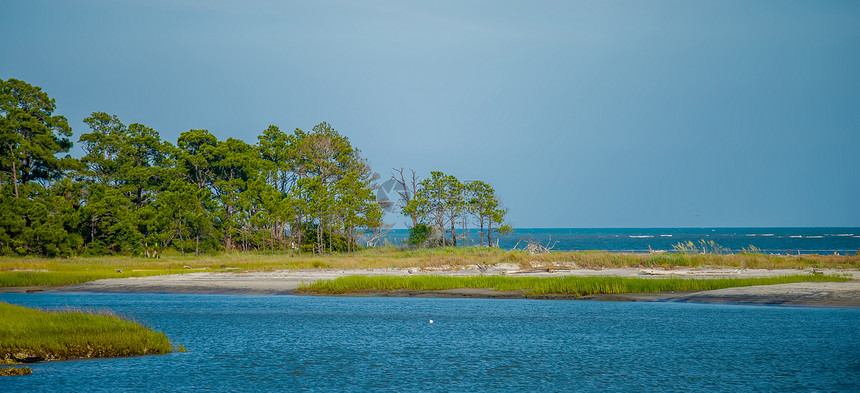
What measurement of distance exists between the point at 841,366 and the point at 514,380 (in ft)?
28.3

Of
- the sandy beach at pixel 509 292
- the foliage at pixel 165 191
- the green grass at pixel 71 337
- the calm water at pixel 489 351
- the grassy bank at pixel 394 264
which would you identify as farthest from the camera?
the foliage at pixel 165 191

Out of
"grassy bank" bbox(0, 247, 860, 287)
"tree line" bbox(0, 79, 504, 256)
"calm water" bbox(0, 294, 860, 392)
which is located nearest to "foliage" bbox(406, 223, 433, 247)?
"tree line" bbox(0, 79, 504, 256)

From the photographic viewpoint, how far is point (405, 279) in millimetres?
37812

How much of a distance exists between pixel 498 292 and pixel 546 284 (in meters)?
2.61

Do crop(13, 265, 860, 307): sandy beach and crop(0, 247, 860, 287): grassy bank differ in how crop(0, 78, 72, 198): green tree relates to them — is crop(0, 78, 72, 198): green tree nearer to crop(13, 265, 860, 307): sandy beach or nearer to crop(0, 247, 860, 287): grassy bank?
crop(0, 247, 860, 287): grassy bank

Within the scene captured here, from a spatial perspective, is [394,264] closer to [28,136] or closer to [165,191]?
[165,191]

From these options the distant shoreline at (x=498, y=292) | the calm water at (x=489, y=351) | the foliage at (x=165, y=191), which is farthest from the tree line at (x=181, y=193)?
the calm water at (x=489, y=351)

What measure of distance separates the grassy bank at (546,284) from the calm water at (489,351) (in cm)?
308

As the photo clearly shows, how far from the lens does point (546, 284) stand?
3516 cm

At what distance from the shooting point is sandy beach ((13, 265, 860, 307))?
96.9 ft

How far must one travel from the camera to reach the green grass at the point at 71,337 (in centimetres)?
1744

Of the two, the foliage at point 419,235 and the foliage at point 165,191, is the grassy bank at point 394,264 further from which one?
the foliage at point 419,235

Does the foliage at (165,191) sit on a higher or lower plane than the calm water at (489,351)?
higher

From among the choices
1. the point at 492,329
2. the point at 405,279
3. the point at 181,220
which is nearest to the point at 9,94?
the point at 181,220
